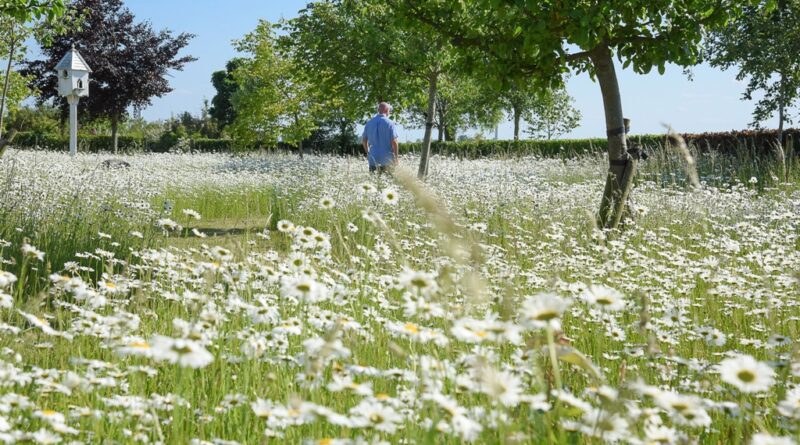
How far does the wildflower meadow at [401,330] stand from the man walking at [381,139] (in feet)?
6.19

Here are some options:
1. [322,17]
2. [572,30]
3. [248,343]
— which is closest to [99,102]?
[322,17]

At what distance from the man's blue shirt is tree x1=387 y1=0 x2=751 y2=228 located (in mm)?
3054

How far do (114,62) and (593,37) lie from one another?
2950 centimetres

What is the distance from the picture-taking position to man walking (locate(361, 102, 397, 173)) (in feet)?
40.0

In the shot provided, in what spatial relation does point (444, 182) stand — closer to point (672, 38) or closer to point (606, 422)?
point (672, 38)

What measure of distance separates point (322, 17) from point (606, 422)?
48.8 ft

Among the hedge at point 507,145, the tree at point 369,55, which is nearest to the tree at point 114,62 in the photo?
the hedge at point 507,145

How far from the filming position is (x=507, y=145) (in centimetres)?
2973

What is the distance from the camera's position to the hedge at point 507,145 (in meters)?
18.2

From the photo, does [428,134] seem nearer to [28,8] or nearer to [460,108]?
[28,8]

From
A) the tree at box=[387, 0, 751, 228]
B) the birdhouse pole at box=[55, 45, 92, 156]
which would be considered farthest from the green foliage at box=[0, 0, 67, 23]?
the birdhouse pole at box=[55, 45, 92, 156]

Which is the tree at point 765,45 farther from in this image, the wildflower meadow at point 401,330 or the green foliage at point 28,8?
the green foliage at point 28,8

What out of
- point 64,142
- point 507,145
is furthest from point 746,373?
point 64,142

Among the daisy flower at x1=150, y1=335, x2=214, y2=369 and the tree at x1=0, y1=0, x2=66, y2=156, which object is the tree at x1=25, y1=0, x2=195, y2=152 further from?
the daisy flower at x1=150, y1=335, x2=214, y2=369
